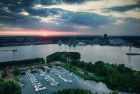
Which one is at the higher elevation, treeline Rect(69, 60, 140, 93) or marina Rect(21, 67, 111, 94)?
treeline Rect(69, 60, 140, 93)

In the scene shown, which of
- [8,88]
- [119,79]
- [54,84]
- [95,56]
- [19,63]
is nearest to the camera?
[8,88]

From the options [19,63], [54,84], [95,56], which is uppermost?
[19,63]

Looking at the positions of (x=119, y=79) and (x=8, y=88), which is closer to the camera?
(x=8, y=88)

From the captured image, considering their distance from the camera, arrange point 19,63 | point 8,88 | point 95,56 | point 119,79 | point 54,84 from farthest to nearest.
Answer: point 95,56 → point 19,63 → point 54,84 → point 119,79 → point 8,88

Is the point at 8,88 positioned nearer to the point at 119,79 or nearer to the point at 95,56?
the point at 119,79

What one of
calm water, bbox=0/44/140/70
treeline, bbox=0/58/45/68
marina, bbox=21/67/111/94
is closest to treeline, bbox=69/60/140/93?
marina, bbox=21/67/111/94

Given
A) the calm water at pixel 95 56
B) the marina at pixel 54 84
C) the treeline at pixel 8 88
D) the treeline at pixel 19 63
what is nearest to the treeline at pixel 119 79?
the marina at pixel 54 84

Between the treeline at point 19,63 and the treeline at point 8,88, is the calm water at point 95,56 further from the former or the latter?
the treeline at point 8,88

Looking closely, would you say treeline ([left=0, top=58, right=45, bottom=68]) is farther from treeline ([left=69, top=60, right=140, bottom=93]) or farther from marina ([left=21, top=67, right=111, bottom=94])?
treeline ([left=69, top=60, right=140, bottom=93])

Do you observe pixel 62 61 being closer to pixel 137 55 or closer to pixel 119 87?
pixel 119 87

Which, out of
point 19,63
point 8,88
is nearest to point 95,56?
point 19,63

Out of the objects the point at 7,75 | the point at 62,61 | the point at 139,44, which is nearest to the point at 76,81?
the point at 7,75
